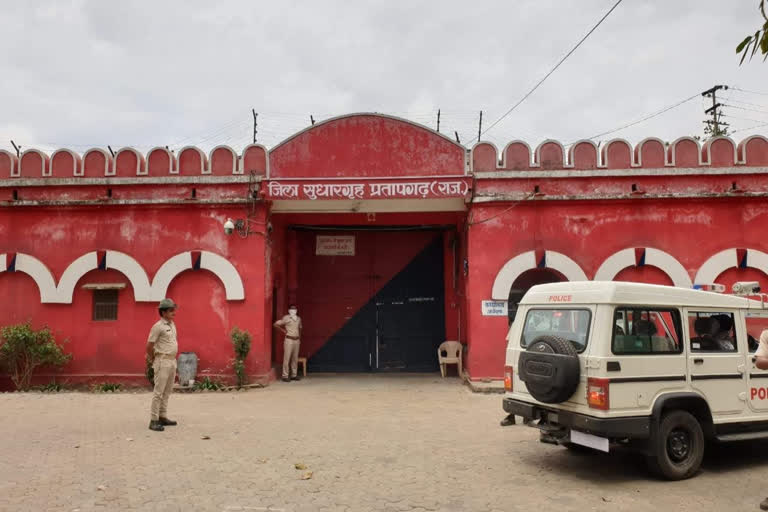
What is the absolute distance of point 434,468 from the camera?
248 inches

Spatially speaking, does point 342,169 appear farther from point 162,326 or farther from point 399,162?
point 162,326

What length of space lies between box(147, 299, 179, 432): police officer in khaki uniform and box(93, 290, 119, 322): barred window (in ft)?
15.9

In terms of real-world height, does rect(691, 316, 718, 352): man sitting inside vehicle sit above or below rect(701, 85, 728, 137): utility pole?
below

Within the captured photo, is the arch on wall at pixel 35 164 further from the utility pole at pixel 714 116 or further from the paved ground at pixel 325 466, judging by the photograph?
the utility pole at pixel 714 116

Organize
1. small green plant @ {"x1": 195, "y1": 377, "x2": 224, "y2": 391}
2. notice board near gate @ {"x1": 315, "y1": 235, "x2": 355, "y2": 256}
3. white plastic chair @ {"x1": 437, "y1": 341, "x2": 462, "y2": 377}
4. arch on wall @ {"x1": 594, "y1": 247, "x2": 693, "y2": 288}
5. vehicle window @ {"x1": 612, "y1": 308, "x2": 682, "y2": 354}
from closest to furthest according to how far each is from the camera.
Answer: vehicle window @ {"x1": 612, "y1": 308, "x2": 682, "y2": 354} → arch on wall @ {"x1": 594, "y1": 247, "x2": 693, "y2": 288} → small green plant @ {"x1": 195, "y1": 377, "x2": 224, "y2": 391} → white plastic chair @ {"x1": 437, "y1": 341, "x2": 462, "y2": 377} → notice board near gate @ {"x1": 315, "y1": 235, "x2": 355, "y2": 256}

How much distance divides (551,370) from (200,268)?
8.47 m

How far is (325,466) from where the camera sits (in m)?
6.39

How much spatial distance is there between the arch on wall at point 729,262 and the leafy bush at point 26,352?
13.4 m

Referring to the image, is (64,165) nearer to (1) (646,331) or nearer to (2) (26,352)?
(2) (26,352)

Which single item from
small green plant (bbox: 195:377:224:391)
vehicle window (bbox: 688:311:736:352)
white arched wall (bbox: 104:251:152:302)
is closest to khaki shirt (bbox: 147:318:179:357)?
small green plant (bbox: 195:377:224:391)

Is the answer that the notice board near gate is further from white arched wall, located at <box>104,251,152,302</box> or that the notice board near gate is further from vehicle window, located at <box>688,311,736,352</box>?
vehicle window, located at <box>688,311,736,352</box>

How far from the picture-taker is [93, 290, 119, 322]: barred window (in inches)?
480

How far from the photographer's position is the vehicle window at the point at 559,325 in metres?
5.97

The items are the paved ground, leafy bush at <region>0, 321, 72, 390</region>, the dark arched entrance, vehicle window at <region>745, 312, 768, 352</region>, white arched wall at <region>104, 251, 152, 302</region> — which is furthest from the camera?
the dark arched entrance
